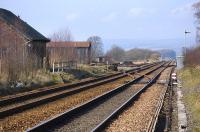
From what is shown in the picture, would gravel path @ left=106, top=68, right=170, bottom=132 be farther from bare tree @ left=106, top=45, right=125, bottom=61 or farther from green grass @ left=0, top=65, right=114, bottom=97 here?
bare tree @ left=106, top=45, right=125, bottom=61

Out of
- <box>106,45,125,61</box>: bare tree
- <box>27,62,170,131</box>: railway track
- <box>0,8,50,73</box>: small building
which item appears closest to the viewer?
<box>27,62,170,131</box>: railway track

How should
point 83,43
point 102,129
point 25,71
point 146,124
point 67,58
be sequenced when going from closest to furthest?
point 102,129
point 146,124
point 25,71
point 67,58
point 83,43

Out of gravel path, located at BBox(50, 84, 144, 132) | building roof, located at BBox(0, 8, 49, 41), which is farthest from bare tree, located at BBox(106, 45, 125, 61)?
gravel path, located at BBox(50, 84, 144, 132)

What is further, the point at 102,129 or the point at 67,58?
the point at 67,58

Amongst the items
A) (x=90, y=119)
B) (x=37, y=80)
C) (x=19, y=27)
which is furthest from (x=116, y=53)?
(x=90, y=119)

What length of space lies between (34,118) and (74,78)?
26711mm

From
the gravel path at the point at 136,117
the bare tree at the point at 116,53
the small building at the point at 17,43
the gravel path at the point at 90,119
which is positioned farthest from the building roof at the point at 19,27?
the bare tree at the point at 116,53

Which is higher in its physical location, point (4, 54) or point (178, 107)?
point (4, 54)

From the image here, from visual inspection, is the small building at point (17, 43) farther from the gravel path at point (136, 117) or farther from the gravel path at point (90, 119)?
the gravel path at point (136, 117)

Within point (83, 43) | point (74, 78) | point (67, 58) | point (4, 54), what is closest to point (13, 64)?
point (4, 54)

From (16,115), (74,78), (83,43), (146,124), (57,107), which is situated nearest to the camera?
(146,124)

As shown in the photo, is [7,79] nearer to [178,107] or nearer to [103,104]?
[103,104]

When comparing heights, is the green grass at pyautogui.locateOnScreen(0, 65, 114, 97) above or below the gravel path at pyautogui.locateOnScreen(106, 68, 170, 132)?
above

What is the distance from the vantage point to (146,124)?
49.9ft
